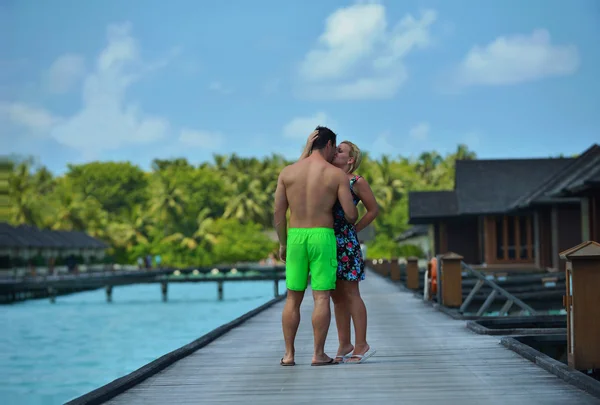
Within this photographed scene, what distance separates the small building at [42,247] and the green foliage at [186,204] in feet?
21.1

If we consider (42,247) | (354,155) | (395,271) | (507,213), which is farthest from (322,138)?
(42,247)

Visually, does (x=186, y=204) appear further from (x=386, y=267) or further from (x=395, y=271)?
(x=395, y=271)

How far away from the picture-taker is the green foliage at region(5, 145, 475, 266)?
9181 centimetres

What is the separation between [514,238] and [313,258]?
33260mm

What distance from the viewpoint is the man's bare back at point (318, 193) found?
27.1ft

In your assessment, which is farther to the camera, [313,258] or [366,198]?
[366,198]

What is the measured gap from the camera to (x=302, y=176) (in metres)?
8.30

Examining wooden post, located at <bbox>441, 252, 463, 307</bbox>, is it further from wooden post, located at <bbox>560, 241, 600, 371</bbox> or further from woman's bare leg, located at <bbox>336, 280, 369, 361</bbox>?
wooden post, located at <bbox>560, 241, 600, 371</bbox>

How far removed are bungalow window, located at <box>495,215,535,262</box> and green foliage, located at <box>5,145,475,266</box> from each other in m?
42.2

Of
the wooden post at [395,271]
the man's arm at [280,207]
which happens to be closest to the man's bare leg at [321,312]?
the man's arm at [280,207]

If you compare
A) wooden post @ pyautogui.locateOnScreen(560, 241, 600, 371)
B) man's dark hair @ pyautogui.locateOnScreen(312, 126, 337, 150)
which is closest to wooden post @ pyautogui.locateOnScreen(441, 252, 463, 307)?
man's dark hair @ pyautogui.locateOnScreen(312, 126, 337, 150)

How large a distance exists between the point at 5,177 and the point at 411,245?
1889 inches

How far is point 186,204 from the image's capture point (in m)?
99.8

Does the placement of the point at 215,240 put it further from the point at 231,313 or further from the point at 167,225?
the point at 231,313
